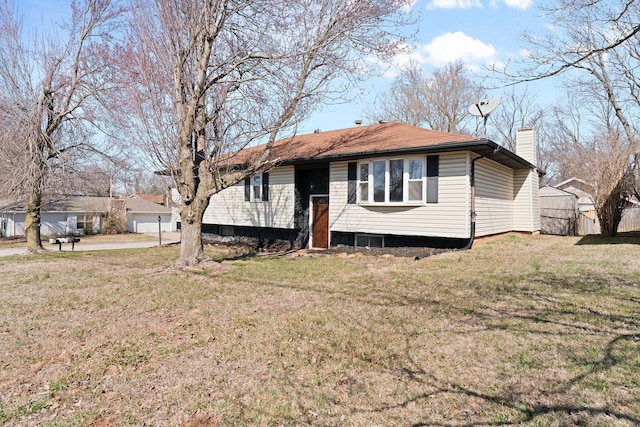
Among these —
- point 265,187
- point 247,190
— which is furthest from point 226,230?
point 265,187

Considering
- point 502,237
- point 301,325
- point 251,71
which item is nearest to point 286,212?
point 251,71

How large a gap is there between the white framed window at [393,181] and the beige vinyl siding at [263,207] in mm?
3108

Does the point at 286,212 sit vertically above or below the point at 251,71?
below

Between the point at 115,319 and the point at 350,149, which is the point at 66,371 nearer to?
the point at 115,319

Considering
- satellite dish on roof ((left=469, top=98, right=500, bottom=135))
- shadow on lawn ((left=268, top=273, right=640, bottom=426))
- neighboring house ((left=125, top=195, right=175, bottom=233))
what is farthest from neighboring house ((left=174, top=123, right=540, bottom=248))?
neighboring house ((left=125, top=195, right=175, bottom=233))

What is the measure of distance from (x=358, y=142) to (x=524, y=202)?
7.20 m

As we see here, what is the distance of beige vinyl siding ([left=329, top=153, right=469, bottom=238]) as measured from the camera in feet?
34.2

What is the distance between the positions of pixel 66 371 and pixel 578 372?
4.37 m

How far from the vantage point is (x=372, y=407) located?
275 cm

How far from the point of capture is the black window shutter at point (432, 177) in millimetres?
10812

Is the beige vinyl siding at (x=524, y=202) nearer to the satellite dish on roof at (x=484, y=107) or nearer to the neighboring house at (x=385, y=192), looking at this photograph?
the neighboring house at (x=385, y=192)

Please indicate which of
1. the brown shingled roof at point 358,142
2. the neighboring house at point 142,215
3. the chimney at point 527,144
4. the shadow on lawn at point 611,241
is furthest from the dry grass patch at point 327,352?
the neighboring house at point 142,215

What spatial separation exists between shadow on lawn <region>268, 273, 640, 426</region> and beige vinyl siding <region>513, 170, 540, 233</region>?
10.5 m

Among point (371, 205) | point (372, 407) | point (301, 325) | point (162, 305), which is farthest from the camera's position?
point (371, 205)
